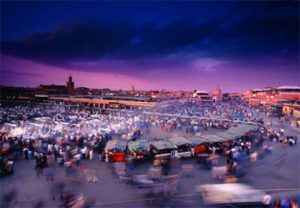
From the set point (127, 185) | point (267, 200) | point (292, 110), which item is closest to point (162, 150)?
point (127, 185)

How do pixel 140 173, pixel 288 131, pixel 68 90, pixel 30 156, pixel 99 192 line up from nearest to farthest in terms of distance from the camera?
pixel 99 192, pixel 140 173, pixel 30 156, pixel 288 131, pixel 68 90

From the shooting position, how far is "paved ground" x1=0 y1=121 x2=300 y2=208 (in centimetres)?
552

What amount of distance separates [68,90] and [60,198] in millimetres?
116876

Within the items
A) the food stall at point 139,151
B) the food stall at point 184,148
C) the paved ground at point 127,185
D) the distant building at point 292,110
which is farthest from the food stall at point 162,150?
the distant building at point 292,110

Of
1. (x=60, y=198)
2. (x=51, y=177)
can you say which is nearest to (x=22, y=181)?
(x=51, y=177)

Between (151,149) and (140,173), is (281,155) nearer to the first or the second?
(151,149)

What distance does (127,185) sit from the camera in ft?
21.3

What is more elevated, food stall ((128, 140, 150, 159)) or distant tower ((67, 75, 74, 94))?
distant tower ((67, 75, 74, 94))

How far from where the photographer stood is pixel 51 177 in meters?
6.94

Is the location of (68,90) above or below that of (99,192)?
above

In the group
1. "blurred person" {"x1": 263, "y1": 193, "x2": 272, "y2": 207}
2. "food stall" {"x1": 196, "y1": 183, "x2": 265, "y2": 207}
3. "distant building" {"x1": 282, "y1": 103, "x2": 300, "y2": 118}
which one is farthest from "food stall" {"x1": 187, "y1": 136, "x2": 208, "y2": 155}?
"distant building" {"x1": 282, "y1": 103, "x2": 300, "y2": 118}

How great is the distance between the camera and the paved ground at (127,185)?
5.52m

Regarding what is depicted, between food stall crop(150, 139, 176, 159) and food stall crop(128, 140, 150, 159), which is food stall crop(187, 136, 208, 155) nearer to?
food stall crop(150, 139, 176, 159)

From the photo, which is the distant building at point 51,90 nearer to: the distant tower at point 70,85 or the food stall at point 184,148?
the distant tower at point 70,85
